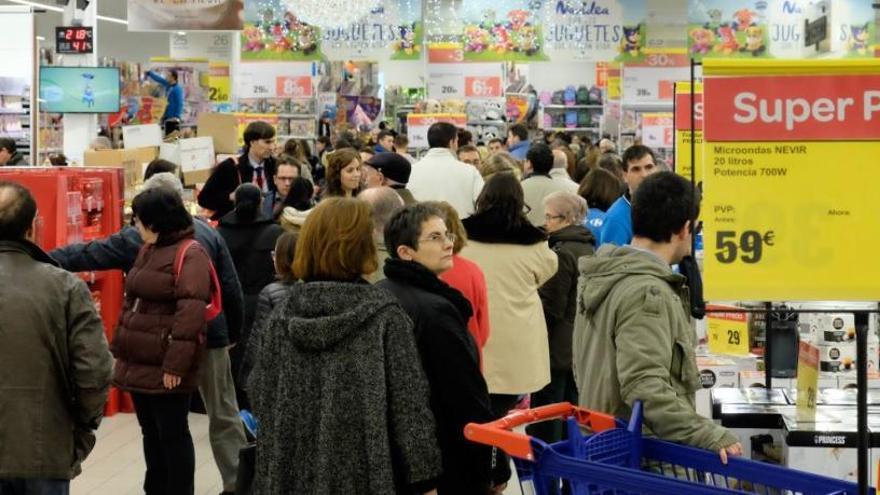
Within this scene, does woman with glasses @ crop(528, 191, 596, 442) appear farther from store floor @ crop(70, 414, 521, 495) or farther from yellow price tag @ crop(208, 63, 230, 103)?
yellow price tag @ crop(208, 63, 230, 103)

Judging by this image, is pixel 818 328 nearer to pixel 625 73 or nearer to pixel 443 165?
pixel 443 165

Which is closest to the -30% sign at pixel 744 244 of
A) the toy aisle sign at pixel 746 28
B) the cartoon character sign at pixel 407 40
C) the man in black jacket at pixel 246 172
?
the man in black jacket at pixel 246 172

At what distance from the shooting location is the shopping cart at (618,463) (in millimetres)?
2898

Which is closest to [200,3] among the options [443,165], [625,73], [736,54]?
[625,73]

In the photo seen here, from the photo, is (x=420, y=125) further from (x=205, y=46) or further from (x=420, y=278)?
(x=420, y=278)

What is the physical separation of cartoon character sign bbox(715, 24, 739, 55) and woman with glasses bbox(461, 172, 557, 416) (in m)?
11.5

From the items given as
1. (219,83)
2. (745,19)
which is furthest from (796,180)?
(219,83)

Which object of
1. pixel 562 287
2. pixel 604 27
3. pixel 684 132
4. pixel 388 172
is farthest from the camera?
pixel 604 27

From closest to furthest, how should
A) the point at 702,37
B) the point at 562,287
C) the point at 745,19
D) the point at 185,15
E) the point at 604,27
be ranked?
1. the point at 562,287
2. the point at 185,15
3. the point at 745,19
4. the point at 702,37
5. the point at 604,27

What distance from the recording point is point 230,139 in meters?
12.5

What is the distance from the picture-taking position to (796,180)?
3307mm

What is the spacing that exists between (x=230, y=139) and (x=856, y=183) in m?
9.67

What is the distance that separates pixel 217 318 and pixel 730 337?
2.33 metres

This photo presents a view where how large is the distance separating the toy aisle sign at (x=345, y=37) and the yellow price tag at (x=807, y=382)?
46.4 ft
